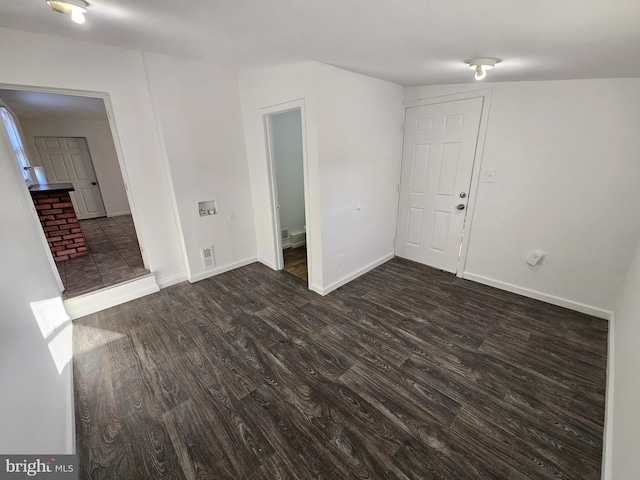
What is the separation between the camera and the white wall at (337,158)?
2572 mm

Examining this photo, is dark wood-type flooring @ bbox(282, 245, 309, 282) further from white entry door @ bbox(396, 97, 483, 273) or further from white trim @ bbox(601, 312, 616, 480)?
white trim @ bbox(601, 312, 616, 480)

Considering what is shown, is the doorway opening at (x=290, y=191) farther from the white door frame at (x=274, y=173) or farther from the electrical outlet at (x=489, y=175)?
the electrical outlet at (x=489, y=175)

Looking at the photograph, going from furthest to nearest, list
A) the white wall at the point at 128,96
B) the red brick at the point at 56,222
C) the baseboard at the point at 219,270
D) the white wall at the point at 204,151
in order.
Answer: the red brick at the point at 56,222
the baseboard at the point at 219,270
the white wall at the point at 204,151
the white wall at the point at 128,96

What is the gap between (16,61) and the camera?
2078 mm

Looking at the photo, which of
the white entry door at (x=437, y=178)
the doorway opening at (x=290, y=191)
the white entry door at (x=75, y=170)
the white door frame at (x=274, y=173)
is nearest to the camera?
the white door frame at (x=274, y=173)

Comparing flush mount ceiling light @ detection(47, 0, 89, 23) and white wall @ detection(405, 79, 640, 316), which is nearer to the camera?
flush mount ceiling light @ detection(47, 0, 89, 23)

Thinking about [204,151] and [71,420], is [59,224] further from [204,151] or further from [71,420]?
[71,420]

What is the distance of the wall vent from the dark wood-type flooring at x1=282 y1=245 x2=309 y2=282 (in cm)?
98

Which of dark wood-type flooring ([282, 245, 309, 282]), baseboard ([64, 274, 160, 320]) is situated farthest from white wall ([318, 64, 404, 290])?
baseboard ([64, 274, 160, 320])

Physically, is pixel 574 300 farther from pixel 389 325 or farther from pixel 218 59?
pixel 218 59

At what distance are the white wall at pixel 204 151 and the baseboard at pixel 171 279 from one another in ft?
0.43

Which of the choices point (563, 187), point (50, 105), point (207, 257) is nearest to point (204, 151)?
point (207, 257)

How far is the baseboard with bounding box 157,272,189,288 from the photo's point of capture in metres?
3.20

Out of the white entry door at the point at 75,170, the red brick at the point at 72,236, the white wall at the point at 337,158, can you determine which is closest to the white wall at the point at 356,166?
the white wall at the point at 337,158
